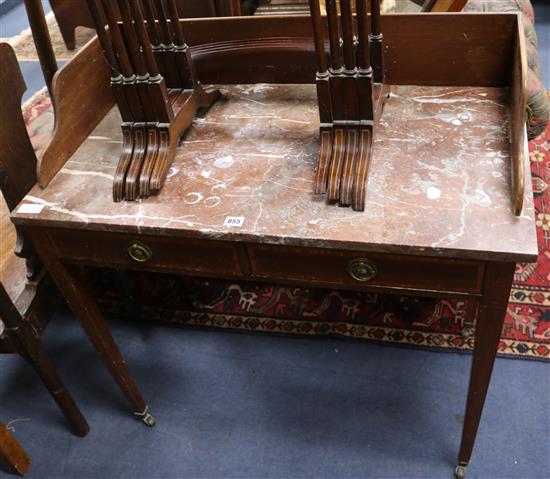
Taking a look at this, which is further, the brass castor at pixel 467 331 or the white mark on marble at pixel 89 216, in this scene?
the brass castor at pixel 467 331

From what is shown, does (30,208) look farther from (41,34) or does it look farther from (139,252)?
(41,34)

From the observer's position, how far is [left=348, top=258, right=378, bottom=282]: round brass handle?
1.05 m

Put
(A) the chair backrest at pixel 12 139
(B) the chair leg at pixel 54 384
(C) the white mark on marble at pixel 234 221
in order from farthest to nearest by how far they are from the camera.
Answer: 1. (B) the chair leg at pixel 54 384
2. (A) the chair backrest at pixel 12 139
3. (C) the white mark on marble at pixel 234 221

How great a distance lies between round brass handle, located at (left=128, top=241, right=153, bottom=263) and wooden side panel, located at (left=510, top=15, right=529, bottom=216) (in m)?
0.67

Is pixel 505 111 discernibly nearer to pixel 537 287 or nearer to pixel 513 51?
pixel 513 51

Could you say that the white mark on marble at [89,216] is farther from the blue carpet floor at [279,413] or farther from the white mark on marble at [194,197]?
the blue carpet floor at [279,413]

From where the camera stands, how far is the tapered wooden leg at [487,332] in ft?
3.27

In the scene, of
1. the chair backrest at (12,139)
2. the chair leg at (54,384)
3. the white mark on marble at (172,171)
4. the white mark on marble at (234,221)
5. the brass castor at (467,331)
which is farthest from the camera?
the brass castor at (467,331)

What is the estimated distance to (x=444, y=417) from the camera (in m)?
1.58

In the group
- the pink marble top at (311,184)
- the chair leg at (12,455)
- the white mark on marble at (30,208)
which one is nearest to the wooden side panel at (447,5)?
the pink marble top at (311,184)

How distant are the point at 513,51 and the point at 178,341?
3.98 feet

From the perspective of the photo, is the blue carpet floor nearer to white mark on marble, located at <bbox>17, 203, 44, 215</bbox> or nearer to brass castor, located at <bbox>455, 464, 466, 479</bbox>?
brass castor, located at <bbox>455, 464, 466, 479</bbox>

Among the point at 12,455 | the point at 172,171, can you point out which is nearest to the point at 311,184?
the point at 172,171

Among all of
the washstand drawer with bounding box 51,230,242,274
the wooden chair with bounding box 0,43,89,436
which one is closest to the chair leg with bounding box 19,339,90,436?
the wooden chair with bounding box 0,43,89,436
